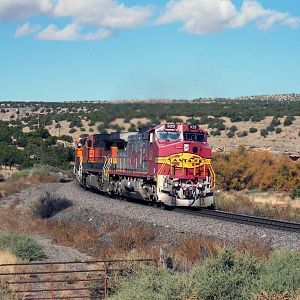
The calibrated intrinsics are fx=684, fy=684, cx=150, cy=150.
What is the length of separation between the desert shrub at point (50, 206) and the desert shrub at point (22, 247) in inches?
A: 438

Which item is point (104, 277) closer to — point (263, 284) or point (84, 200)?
point (263, 284)

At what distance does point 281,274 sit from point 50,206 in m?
24.0

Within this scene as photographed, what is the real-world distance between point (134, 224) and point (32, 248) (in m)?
4.18

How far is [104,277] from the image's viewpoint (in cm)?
1398

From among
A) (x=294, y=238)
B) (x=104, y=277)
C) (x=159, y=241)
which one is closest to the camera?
(x=104, y=277)

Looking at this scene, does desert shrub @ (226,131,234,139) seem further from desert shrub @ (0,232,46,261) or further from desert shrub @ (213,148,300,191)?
desert shrub @ (0,232,46,261)

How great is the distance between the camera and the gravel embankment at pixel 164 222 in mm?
19711

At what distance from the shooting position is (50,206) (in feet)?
→ 113

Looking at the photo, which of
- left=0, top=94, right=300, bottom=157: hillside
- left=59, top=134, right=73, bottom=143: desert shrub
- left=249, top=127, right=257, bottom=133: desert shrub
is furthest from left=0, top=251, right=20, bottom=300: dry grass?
left=249, top=127, right=257, bottom=133: desert shrub

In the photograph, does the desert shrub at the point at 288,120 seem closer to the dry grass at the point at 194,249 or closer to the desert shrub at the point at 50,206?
the desert shrub at the point at 50,206

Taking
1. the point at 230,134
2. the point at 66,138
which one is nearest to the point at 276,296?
the point at 230,134

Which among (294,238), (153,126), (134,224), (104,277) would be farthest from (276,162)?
(104,277)

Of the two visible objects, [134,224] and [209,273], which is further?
[134,224]

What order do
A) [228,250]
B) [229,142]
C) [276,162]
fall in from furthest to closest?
[229,142]
[276,162]
[228,250]
